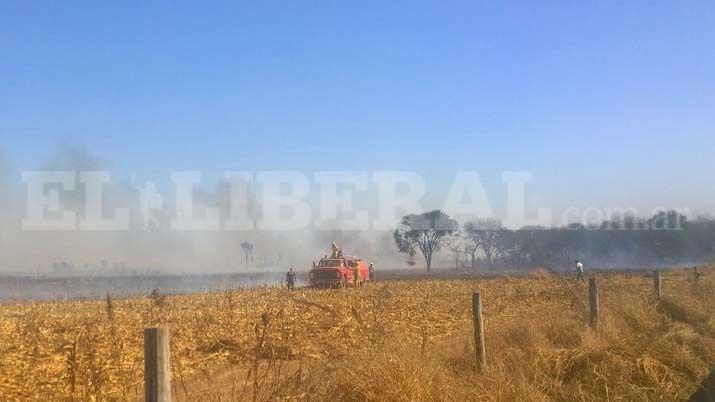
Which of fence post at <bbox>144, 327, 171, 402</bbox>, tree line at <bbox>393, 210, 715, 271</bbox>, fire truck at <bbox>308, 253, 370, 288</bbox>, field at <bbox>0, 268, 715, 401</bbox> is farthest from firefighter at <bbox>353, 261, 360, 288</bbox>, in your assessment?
tree line at <bbox>393, 210, 715, 271</bbox>

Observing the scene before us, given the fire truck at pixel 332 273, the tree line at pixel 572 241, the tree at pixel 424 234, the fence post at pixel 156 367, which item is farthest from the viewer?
the tree at pixel 424 234

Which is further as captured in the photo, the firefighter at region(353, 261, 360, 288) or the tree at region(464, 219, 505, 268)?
the tree at region(464, 219, 505, 268)

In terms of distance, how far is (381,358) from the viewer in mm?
7488

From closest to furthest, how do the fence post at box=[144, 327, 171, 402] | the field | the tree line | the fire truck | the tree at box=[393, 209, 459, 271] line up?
the fence post at box=[144, 327, 171, 402] → the field → the fire truck → the tree line → the tree at box=[393, 209, 459, 271]

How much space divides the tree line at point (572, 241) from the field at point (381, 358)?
253 feet

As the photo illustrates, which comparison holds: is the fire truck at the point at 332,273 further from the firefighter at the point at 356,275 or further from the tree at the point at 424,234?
the tree at the point at 424,234

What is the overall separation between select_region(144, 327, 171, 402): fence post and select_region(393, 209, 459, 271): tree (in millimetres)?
100889

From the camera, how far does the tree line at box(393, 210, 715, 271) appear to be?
87188 millimetres

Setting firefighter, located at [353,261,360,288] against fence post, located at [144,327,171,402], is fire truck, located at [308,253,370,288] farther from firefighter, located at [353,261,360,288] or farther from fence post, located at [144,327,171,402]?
fence post, located at [144,327,171,402]

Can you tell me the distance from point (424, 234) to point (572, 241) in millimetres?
23271

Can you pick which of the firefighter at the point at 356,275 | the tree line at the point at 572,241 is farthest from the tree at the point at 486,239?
the firefighter at the point at 356,275

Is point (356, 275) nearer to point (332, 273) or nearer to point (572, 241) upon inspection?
point (332, 273)

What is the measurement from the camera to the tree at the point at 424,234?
348 feet

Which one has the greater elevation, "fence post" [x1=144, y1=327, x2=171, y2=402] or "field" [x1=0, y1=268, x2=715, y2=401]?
"fence post" [x1=144, y1=327, x2=171, y2=402]
